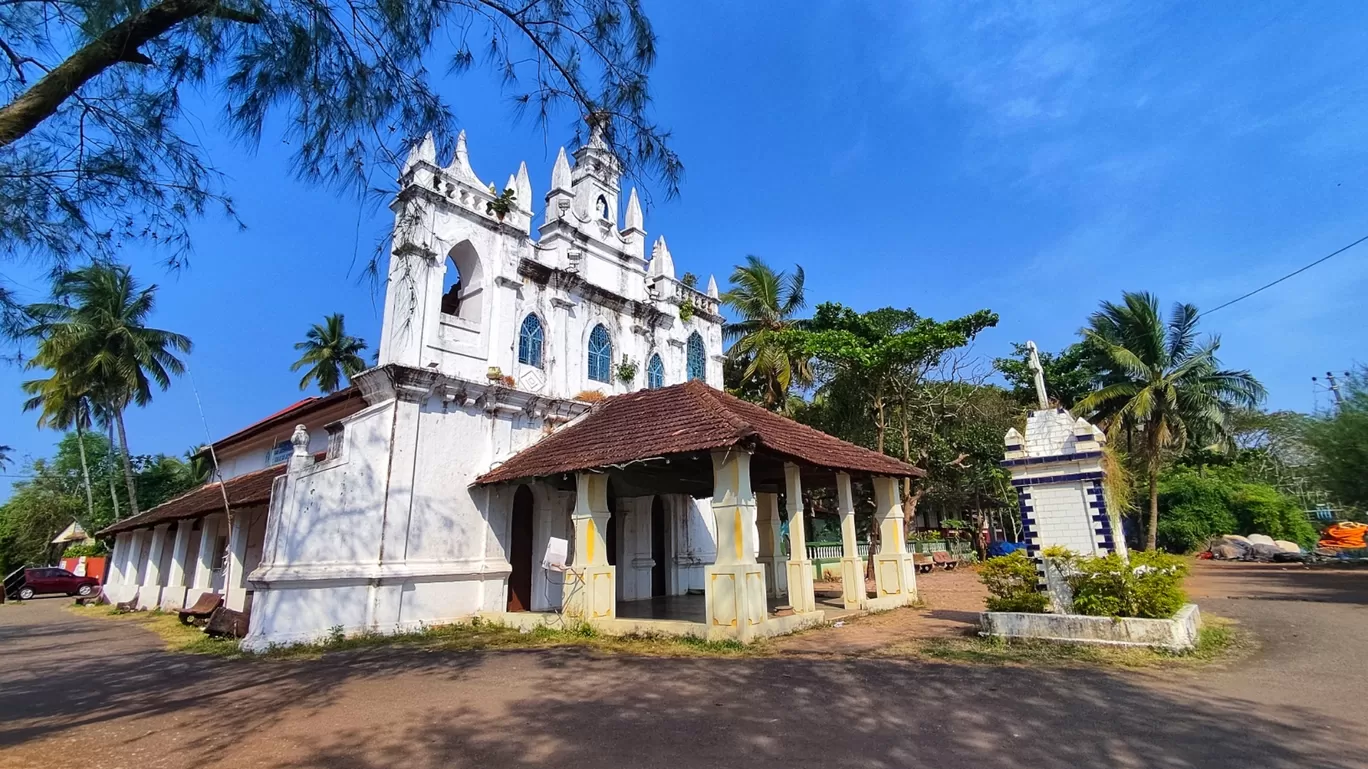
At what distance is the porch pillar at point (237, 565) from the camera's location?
1388cm

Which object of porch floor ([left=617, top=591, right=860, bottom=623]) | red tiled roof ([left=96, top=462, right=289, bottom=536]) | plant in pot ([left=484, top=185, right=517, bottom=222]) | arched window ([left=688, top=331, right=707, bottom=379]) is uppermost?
plant in pot ([left=484, top=185, right=517, bottom=222])

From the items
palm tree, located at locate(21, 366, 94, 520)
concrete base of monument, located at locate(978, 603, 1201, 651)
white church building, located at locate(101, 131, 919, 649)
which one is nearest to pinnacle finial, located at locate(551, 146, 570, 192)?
white church building, located at locate(101, 131, 919, 649)

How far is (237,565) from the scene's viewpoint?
1479cm

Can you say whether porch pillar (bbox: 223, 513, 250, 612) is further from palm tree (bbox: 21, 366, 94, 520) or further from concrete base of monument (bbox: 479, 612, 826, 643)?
palm tree (bbox: 21, 366, 94, 520)

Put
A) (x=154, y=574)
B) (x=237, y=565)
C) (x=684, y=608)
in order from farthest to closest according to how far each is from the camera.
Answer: (x=154, y=574)
(x=237, y=565)
(x=684, y=608)

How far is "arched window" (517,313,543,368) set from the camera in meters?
13.9

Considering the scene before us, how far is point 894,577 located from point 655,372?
24.9ft

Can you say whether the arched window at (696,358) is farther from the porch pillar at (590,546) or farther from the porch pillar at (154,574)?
the porch pillar at (154,574)

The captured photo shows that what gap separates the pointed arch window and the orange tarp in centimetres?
2998

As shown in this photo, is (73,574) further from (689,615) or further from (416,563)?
(689,615)

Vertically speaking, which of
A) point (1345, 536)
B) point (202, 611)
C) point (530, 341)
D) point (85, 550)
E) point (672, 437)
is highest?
point (530, 341)

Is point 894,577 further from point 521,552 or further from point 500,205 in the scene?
point 500,205

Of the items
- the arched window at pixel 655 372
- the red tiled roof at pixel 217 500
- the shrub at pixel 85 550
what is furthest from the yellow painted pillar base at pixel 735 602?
the shrub at pixel 85 550

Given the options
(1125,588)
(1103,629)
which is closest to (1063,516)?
(1125,588)
